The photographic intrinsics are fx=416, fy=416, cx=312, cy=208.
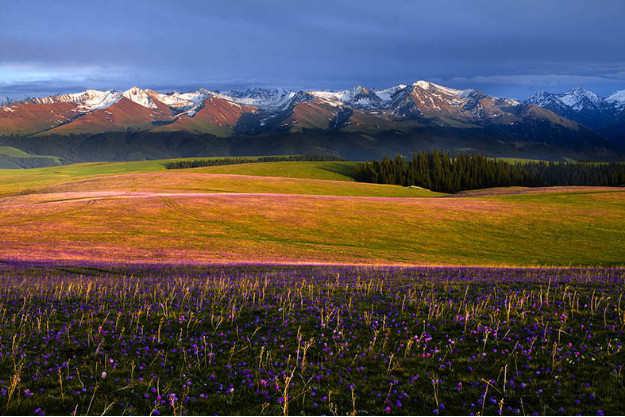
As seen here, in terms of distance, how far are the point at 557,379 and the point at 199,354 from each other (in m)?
10.1

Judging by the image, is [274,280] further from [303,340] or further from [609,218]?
[609,218]

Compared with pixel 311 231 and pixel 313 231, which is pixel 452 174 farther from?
pixel 311 231

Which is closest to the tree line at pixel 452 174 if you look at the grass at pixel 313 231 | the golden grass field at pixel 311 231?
the golden grass field at pixel 311 231

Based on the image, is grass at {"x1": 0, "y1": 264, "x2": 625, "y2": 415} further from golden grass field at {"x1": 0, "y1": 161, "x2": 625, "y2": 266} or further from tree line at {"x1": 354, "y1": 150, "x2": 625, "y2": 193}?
tree line at {"x1": 354, "y1": 150, "x2": 625, "y2": 193}

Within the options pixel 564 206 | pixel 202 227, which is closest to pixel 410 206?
pixel 564 206

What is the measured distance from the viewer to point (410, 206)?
75.2 m

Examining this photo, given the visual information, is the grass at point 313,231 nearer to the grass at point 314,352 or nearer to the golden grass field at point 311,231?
the golden grass field at point 311,231

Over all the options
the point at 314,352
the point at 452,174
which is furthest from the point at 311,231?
the point at 452,174

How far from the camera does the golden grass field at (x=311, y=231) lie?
45.4 metres

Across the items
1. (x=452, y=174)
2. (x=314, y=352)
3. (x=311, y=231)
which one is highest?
(x=452, y=174)

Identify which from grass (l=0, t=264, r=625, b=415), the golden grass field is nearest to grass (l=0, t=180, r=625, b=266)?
the golden grass field

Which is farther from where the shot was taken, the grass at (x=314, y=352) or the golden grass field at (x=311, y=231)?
the golden grass field at (x=311, y=231)

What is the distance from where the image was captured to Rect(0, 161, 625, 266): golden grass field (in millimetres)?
45406

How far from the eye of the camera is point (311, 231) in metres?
59.2
